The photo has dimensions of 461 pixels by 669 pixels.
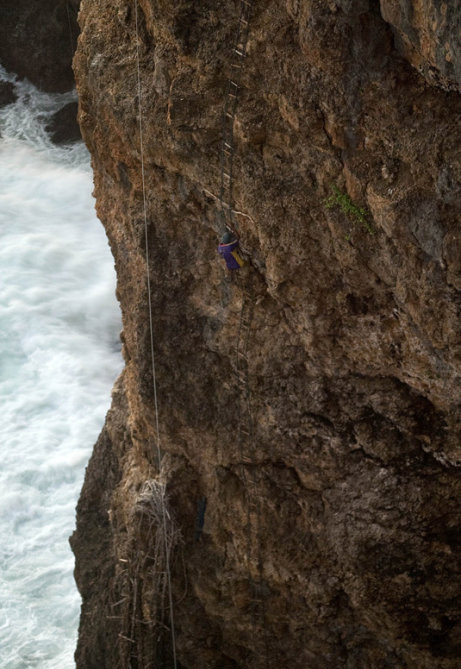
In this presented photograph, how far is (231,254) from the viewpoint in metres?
5.71

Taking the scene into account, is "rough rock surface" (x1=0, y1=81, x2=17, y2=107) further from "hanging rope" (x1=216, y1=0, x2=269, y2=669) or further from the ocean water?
"hanging rope" (x1=216, y1=0, x2=269, y2=669)

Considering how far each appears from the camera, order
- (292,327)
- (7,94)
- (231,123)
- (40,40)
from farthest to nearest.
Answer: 1. (7,94)
2. (40,40)
3. (292,327)
4. (231,123)

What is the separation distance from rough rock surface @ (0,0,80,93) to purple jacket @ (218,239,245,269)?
18.4 m

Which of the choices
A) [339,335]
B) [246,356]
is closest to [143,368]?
[246,356]

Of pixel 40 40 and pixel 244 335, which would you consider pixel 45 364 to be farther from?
pixel 40 40

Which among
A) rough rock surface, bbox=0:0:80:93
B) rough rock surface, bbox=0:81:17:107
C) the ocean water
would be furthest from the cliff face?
rough rock surface, bbox=0:81:17:107

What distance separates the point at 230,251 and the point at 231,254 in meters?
0.02

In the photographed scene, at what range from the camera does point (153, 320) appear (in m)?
6.79

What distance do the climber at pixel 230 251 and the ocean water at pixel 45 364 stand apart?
22.7ft

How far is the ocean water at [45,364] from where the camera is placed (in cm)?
1133

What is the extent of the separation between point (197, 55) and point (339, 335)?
2.07 meters

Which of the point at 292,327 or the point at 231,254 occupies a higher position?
the point at 231,254

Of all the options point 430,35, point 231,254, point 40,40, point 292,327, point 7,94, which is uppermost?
point 40,40

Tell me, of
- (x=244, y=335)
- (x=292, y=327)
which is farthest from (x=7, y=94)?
(x=292, y=327)
